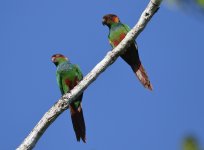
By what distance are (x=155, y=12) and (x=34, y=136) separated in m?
1.45

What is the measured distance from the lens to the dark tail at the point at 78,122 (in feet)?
13.5

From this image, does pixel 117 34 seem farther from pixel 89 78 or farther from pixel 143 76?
pixel 89 78

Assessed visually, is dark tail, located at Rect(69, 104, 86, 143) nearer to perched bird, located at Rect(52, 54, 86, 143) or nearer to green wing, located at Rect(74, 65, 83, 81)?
perched bird, located at Rect(52, 54, 86, 143)

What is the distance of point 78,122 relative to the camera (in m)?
4.32

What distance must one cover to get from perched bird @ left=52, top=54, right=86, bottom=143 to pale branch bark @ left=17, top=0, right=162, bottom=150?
2.82 feet

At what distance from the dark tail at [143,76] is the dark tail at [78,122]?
81cm

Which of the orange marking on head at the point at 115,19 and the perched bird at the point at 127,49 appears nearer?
the perched bird at the point at 127,49

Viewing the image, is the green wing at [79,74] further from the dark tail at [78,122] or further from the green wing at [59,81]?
the dark tail at [78,122]

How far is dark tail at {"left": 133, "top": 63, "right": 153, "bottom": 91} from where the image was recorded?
4144 mm

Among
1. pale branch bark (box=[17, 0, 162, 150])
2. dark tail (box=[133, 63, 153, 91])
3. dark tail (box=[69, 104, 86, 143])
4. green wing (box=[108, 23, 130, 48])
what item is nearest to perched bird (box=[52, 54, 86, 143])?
dark tail (box=[69, 104, 86, 143])

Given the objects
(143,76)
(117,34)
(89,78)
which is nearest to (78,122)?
(143,76)

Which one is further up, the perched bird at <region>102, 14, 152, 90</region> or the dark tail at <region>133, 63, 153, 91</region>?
the perched bird at <region>102, 14, 152, 90</region>

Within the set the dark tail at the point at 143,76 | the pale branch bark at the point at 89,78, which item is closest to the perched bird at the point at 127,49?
the dark tail at the point at 143,76

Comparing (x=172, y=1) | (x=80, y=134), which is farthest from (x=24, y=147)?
(x=172, y=1)
